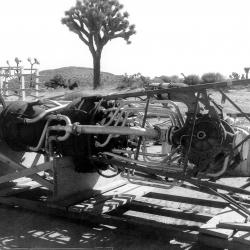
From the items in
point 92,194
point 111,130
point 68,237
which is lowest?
point 68,237

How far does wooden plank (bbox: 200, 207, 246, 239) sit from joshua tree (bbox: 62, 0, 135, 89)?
1323 inches

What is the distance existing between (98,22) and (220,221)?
35.9 m

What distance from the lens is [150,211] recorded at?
484 centimetres

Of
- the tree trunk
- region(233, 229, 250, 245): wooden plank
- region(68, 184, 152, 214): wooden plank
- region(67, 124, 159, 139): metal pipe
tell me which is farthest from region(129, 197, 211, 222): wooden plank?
the tree trunk

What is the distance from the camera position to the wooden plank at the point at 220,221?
3576 millimetres

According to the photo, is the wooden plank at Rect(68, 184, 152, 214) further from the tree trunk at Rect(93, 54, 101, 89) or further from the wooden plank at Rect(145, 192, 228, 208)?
the tree trunk at Rect(93, 54, 101, 89)

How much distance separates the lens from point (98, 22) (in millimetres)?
38156

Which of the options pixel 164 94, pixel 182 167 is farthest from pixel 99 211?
pixel 164 94

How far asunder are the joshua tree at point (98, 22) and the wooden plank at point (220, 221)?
3361cm

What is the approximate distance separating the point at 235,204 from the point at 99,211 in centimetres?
139

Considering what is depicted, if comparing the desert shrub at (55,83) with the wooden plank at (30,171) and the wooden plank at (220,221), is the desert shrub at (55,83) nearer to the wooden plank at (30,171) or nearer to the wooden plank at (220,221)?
the wooden plank at (30,171)

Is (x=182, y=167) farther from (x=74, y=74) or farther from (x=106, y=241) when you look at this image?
(x=74, y=74)

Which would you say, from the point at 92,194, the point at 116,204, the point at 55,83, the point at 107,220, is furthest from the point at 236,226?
the point at 55,83

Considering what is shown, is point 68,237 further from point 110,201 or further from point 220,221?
point 220,221
